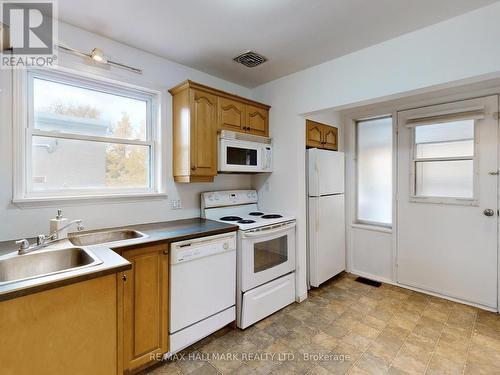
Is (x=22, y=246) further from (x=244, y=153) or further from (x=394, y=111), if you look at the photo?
(x=394, y=111)

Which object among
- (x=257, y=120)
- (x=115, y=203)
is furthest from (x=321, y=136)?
(x=115, y=203)

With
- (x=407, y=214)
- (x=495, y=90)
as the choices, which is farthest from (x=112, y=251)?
(x=495, y=90)

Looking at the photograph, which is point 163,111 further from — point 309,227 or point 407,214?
point 407,214

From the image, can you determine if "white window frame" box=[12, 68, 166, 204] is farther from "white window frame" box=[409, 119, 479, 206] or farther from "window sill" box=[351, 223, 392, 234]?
"white window frame" box=[409, 119, 479, 206]

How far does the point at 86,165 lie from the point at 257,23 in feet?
5.81

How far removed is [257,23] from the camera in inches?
75.4

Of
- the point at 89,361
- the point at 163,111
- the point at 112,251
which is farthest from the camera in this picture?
the point at 163,111

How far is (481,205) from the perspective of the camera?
2627 mm

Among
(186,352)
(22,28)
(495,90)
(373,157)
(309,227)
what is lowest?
(186,352)

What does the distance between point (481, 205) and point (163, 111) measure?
3359mm

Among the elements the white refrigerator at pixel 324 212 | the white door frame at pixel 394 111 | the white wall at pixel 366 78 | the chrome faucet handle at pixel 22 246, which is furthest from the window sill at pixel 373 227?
the chrome faucet handle at pixel 22 246

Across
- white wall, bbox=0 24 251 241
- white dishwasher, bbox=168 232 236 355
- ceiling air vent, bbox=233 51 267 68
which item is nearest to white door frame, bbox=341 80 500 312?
ceiling air vent, bbox=233 51 267 68

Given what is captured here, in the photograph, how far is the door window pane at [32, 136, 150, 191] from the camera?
1.92m

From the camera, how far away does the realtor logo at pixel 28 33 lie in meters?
1.71
